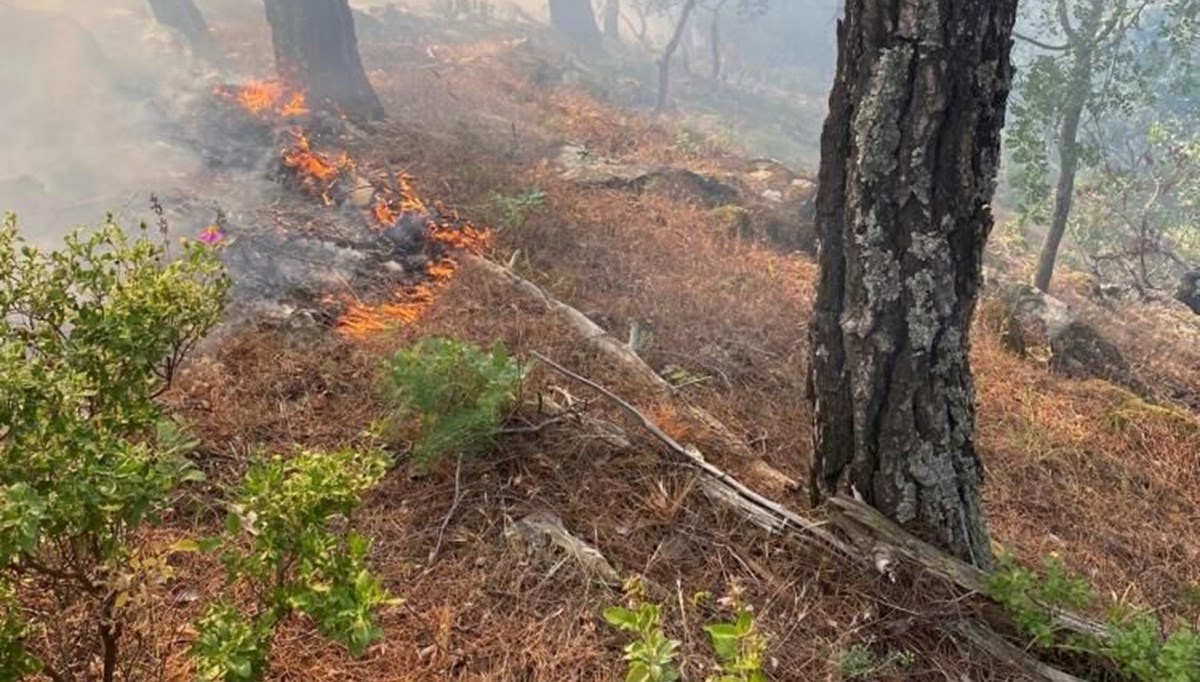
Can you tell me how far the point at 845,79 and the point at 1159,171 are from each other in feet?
46.7

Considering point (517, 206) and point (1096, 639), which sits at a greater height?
point (517, 206)

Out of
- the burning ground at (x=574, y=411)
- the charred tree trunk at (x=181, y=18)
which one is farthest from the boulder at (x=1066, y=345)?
the charred tree trunk at (x=181, y=18)

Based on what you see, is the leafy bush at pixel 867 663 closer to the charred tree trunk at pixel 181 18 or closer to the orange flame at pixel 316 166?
the orange flame at pixel 316 166

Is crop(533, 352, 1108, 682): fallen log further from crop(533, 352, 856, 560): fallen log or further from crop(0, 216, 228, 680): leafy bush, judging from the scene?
crop(0, 216, 228, 680): leafy bush

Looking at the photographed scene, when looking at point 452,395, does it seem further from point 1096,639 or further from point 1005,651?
point 1096,639

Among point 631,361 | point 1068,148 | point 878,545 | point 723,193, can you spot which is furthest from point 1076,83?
point 878,545

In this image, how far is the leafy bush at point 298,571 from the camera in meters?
1.60

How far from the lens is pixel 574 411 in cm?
355

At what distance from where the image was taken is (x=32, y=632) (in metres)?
1.78

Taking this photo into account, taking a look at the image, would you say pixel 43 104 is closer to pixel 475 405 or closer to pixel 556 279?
pixel 556 279

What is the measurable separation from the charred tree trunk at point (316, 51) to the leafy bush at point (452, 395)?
683 cm

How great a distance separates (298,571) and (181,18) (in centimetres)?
1472

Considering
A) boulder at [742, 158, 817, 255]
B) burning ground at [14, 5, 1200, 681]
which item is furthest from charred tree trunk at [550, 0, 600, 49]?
burning ground at [14, 5, 1200, 681]

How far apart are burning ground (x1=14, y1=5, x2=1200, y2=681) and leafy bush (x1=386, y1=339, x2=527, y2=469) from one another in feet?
0.42
